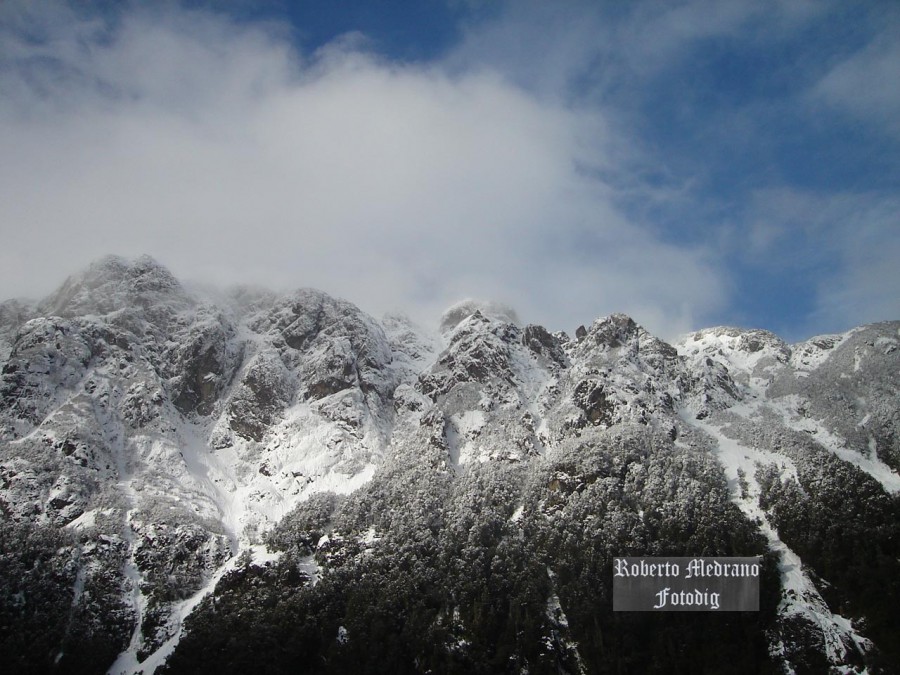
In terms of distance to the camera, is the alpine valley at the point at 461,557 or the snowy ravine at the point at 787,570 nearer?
the snowy ravine at the point at 787,570

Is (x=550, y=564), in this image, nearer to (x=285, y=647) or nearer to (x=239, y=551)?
(x=285, y=647)

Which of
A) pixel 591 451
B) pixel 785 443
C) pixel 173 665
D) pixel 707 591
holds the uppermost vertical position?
pixel 785 443

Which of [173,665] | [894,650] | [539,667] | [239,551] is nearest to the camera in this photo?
[894,650]

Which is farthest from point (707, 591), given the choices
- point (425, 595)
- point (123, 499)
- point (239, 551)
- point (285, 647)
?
point (123, 499)

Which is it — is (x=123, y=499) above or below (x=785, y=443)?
below

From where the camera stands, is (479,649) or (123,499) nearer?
(479,649)

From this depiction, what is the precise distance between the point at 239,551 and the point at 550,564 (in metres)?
87.5

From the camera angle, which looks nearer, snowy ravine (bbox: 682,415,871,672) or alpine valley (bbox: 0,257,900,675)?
snowy ravine (bbox: 682,415,871,672)

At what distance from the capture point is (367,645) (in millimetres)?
134875

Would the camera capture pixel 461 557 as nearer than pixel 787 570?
No

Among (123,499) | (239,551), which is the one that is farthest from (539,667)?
(123,499)

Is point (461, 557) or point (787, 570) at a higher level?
point (787, 570)

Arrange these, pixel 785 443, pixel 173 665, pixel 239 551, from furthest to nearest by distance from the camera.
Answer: pixel 785 443, pixel 239 551, pixel 173 665

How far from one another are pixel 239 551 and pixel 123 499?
36820 millimetres
